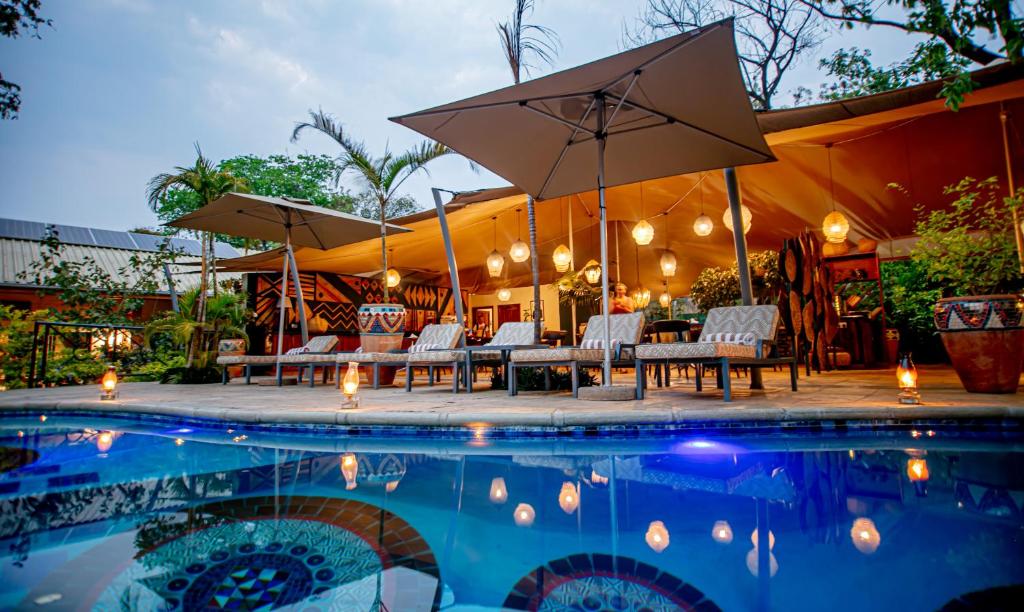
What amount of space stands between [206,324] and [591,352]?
7.99 m

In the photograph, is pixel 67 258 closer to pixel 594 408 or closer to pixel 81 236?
pixel 81 236

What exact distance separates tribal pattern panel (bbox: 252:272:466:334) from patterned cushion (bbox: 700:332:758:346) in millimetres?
11733

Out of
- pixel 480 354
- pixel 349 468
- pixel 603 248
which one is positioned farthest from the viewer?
pixel 480 354

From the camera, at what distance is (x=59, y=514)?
94.6 inches

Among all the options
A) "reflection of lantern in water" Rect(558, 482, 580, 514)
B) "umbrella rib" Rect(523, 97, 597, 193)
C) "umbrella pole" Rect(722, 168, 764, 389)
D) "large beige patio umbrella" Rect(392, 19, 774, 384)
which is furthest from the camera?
"umbrella pole" Rect(722, 168, 764, 389)

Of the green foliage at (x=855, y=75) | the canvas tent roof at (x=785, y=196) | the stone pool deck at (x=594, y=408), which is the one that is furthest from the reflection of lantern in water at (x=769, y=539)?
the green foliage at (x=855, y=75)

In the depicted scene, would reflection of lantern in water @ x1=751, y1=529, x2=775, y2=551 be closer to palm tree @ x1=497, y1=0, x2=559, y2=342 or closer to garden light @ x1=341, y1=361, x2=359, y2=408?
garden light @ x1=341, y1=361, x2=359, y2=408

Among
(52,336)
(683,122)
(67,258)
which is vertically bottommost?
(52,336)

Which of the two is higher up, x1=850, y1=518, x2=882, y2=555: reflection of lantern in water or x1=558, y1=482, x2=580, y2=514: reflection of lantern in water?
x1=850, y1=518, x2=882, y2=555: reflection of lantern in water

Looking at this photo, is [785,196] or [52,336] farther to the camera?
[52,336]

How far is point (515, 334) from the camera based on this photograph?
7375 millimetres

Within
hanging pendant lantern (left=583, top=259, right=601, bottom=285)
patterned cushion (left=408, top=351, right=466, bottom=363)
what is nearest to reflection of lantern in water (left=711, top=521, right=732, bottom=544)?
patterned cushion (left=408, top=351, right=466, bottom=363)

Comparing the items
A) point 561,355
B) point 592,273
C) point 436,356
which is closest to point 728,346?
point 561,355

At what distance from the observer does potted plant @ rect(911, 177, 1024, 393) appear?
4520 mm
